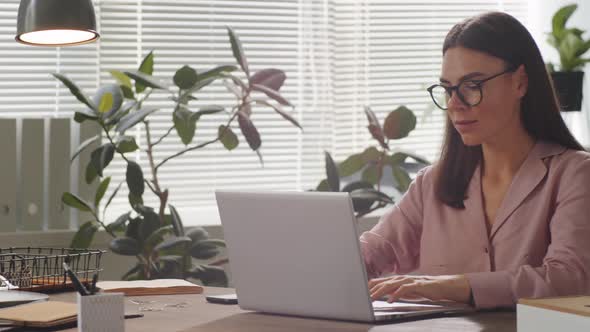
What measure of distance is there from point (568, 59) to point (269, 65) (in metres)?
1.25

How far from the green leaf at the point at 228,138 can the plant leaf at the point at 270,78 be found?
0.72ft

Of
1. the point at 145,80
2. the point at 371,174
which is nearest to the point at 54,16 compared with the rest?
the point at 145,80

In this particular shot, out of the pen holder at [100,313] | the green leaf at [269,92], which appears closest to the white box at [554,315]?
the pen holder at [100,313]

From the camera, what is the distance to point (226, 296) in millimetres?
2150

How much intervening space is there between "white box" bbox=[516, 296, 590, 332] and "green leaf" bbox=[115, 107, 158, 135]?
2023 millimetres

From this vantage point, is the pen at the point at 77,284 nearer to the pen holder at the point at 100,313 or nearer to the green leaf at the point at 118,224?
the pen holder at the point at 100,313

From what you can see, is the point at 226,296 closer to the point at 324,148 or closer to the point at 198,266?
the point at 198,266

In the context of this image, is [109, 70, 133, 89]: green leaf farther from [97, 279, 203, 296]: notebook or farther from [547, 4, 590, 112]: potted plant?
[547, 4, 590, 112]: potted plant

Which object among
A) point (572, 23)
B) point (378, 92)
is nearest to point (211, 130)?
point (378, 92)

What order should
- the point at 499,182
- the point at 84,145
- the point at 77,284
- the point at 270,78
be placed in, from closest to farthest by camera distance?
the point at 77,284 < the point at 499,182 < the point at 84,145 < the point at 270,78

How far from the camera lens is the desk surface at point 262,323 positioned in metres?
1.75

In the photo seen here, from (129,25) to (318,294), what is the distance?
227 centimetres

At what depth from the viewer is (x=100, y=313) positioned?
62.9 inches

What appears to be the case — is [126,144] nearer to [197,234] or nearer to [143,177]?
[143,177]
